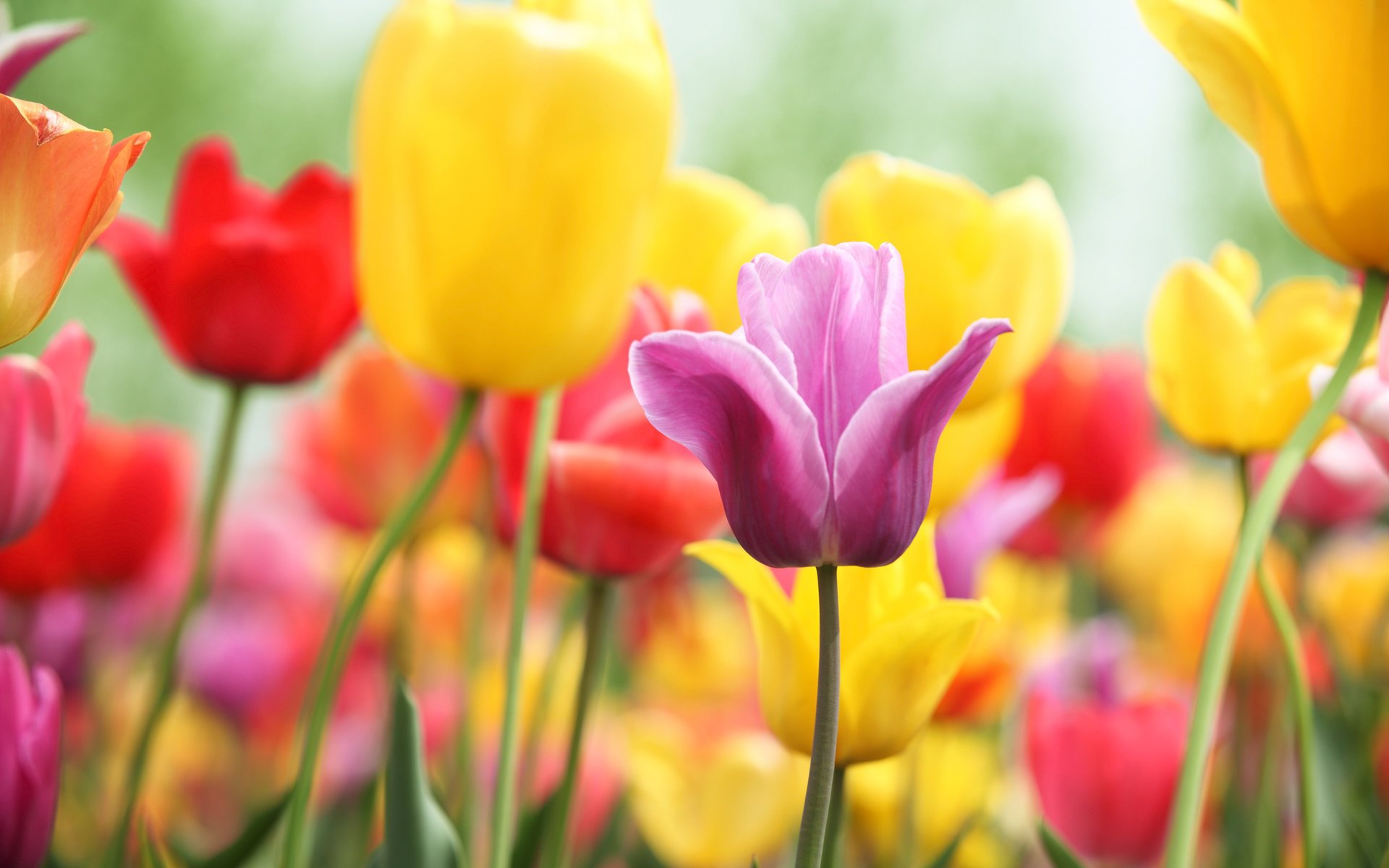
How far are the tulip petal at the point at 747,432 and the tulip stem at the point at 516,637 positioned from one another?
150mm

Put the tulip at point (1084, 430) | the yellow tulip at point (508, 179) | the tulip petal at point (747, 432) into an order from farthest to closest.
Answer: the tulip at point (1084, 430) → the yellow tulip at point (508, 179) → the tulip petal at point (747, 432)

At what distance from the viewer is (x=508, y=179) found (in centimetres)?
40

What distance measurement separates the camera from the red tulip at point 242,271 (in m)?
0.58

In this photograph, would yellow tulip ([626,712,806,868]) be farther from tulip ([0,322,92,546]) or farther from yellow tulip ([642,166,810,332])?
tulip ([0,322,92,546])

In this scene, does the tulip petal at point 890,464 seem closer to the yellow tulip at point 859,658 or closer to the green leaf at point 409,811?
the yellow tulip at point 859,658

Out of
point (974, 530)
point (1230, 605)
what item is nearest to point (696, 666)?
point (974, 530)

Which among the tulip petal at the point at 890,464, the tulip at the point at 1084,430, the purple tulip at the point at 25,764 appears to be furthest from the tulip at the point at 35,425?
the tulip at the point at 1084,430

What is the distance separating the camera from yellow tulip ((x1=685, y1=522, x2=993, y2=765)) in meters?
0.35

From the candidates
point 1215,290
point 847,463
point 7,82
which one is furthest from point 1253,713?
point 7,82

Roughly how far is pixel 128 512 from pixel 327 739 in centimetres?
29

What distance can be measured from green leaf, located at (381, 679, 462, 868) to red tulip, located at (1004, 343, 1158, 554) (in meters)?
0.62

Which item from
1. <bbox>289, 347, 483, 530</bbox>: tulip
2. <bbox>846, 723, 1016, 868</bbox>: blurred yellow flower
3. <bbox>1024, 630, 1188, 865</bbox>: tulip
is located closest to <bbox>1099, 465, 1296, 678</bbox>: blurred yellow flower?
<bbox>846, 723, 1016, 868</bbox>: blurred yellow flower

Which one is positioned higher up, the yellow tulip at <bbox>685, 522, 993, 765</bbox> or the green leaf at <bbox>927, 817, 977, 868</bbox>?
the yellow tulip at <bbox>685, 522, 993, 765</bbox>

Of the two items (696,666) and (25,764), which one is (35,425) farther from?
(696,666)
